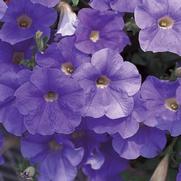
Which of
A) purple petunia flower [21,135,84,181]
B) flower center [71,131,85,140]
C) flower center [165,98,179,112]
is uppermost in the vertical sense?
flower center [165,98,179,112]

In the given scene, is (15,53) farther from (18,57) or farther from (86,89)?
(86,89)

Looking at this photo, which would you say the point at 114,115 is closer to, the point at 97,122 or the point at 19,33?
the point at 97,122

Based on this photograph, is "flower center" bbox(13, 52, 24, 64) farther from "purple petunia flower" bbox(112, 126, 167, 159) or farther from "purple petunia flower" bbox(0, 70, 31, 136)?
"purple petunia flower" bbox(112, 126, 167, 159)

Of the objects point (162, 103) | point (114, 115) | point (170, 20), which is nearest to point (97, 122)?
point (114, 115)

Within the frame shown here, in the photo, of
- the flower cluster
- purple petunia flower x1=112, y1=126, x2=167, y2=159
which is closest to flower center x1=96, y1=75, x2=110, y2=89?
the flower cluster

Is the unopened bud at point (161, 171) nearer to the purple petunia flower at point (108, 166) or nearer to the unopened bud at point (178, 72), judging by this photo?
the purple petunia flower at point (108, 166)

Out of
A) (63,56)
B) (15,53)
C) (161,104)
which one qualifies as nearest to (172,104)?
(161,104)
